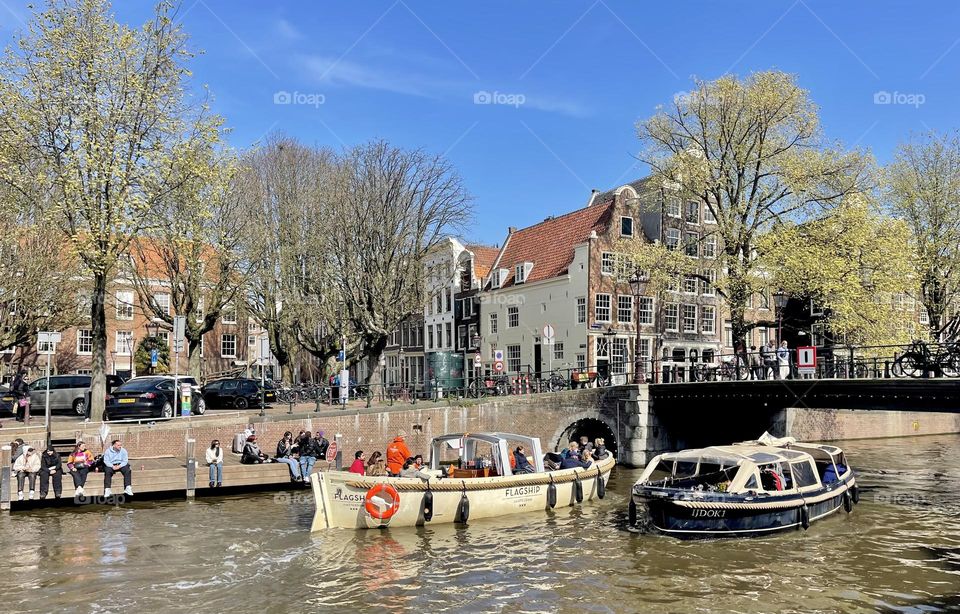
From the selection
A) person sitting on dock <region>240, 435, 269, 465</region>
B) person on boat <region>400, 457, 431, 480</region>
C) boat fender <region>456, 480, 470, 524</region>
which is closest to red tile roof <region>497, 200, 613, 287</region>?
person sitting on dock <region>240, 435, 269, 465</region>

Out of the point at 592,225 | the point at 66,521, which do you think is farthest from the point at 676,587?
the point at 592,225

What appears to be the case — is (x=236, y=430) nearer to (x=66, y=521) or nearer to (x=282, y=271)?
(x=66, y=521)

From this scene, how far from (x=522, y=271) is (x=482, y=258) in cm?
674

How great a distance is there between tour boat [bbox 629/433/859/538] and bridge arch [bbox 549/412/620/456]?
1422cm

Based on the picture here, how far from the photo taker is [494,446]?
22.8 metres

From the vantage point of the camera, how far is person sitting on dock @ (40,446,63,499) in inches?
870

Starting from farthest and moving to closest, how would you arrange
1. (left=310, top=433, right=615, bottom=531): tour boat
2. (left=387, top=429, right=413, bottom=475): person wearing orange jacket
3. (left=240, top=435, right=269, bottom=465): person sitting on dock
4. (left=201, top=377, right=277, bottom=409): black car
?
(left=201, top=377, right=277, bottom=409): black car → (left=240, top=435, right=269, bottom=465): person sitting on dock → (left=387, top=429, right=413, bottom=475): person wearing orange jacket → (left=310, top=433, right=615, bottom=531): tour boat

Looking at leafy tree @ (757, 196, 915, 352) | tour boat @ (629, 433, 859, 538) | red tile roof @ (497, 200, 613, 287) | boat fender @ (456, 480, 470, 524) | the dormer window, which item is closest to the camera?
tour boat @ (629, 433, 859, 538)

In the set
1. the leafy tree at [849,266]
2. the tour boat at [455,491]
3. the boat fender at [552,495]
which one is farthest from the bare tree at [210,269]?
the leafy tree at [849,266]

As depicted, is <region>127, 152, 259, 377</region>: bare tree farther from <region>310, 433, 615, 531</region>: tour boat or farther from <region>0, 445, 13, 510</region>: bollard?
<region>310, 433, 615, 531</region>: tour boat

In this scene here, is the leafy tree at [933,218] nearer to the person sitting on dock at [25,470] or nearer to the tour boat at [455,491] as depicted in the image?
the tour boat at [455,491]

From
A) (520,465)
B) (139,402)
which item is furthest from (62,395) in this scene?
(520,465)

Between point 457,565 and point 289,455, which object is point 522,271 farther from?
point 457,565

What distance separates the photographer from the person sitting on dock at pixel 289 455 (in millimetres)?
26859
